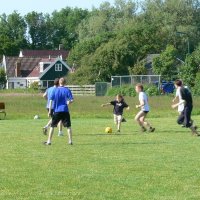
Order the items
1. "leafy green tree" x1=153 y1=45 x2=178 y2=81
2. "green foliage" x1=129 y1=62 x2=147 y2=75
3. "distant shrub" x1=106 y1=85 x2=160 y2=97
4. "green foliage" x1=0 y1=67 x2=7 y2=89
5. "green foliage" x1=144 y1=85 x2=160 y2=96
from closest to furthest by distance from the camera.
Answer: "green foliage" x1=144 y1=85 x2=160 y2=96
"distant shrub" x1=106 y1=85 x2=160 y2=97
"leafy green tree" x1=153 y1=45 x2=178 y2=81
"green foliage" x1=129 y1=62 x2=147 y2=75
"green foliage" x1=0 y1=67 x2=7 y2=89

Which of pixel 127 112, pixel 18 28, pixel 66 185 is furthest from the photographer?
pixel 18 28

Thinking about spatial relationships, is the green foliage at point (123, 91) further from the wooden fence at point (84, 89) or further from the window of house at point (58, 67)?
the window of house at point (58, 67)

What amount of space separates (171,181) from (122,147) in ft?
20.3

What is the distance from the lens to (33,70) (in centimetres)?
10969

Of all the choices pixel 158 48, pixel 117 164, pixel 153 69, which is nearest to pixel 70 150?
pixel 117 164

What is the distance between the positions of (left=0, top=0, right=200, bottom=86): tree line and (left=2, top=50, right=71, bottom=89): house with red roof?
161 inches

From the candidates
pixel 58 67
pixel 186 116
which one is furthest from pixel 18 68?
pixel 186 116

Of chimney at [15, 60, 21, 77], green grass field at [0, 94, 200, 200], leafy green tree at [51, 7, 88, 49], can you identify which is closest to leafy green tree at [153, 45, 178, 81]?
chimney at [15, 60, 21, 77]

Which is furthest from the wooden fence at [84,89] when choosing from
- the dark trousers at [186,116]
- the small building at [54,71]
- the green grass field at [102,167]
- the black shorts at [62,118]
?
the black shorts at [62,118]

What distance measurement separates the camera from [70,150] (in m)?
16.2

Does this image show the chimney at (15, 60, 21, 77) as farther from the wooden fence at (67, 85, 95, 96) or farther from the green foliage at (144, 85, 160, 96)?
the green foliage at (144, 85, 160, 96)

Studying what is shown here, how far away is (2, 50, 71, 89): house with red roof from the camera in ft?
334

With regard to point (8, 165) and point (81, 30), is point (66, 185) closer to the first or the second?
point (8, 165)

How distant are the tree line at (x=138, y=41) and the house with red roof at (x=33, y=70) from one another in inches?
161
